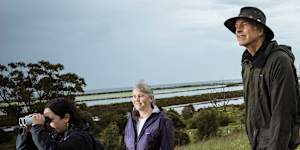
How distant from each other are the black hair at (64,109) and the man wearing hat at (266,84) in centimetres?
120

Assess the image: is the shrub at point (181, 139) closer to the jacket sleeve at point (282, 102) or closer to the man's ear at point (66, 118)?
the man's ear at point (66, 118)

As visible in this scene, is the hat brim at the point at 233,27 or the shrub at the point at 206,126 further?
the shrub at the point at 206,126

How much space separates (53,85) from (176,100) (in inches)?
1358

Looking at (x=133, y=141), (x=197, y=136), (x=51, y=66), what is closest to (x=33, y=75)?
(x=51, y=66)

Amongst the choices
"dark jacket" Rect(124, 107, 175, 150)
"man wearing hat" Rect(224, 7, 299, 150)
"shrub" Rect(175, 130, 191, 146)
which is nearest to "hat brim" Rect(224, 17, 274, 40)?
"man wearing hat" Rect(224, 7, 299, 150)

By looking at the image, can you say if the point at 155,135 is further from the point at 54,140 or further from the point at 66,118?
the point at 54,140

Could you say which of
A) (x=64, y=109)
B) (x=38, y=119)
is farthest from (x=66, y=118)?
(x=38, y=119)

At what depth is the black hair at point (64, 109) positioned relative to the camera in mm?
3166

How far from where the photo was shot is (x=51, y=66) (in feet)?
76.7

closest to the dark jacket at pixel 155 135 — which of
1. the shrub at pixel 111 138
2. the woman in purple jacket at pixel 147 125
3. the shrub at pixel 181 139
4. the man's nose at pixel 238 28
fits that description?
the woman in purple jacket at pixel 147 125

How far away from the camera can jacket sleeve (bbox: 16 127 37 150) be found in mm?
3078

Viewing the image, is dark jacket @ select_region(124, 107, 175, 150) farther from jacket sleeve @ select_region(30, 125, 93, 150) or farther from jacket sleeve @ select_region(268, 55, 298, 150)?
jacket sleeve @ select_region(268, 55, 298, 150)

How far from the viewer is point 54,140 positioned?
3062mm

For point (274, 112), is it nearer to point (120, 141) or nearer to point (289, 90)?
point (289, 90)
